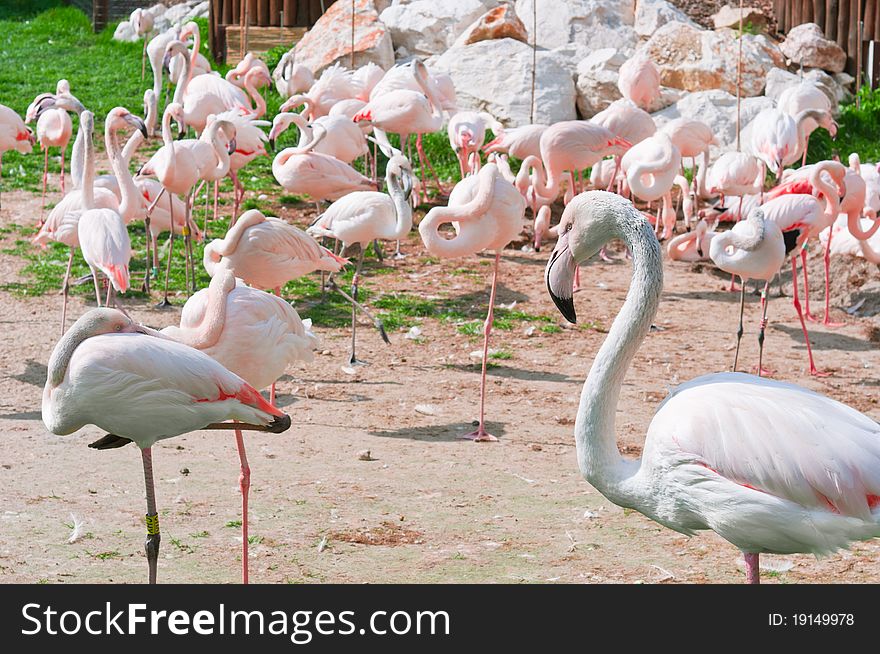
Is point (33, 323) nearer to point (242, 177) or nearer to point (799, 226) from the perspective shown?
point (242, 177)

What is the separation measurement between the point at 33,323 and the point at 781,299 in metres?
5.88

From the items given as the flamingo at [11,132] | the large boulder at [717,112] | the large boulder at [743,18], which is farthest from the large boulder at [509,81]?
the flamingo at [11,132]

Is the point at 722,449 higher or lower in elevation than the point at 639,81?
lower

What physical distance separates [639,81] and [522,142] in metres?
1.78

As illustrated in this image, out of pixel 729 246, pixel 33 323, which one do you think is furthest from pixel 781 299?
pixel 33 323

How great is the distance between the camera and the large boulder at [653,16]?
13.9 metres

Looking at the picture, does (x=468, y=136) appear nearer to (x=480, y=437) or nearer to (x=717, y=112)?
(x=717, y=112)

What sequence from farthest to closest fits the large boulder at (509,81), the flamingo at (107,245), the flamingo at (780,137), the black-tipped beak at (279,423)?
the large boulder at (509,81), the flamingo at (780,137), the flamingo at (107,245), the black-tipped beak at (279,423)

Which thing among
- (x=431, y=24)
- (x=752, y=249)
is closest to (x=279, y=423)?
(x=752, y=249)

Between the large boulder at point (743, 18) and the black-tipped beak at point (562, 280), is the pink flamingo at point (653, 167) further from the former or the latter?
the black-tipped beak at point (562, 280)

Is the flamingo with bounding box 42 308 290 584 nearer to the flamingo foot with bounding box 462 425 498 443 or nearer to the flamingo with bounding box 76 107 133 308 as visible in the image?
the flamingo foot with bounding box 462 425 498 443

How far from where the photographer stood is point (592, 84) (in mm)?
12766

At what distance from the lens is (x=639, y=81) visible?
1138cm

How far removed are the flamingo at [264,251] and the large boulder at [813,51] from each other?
8.55 metres
